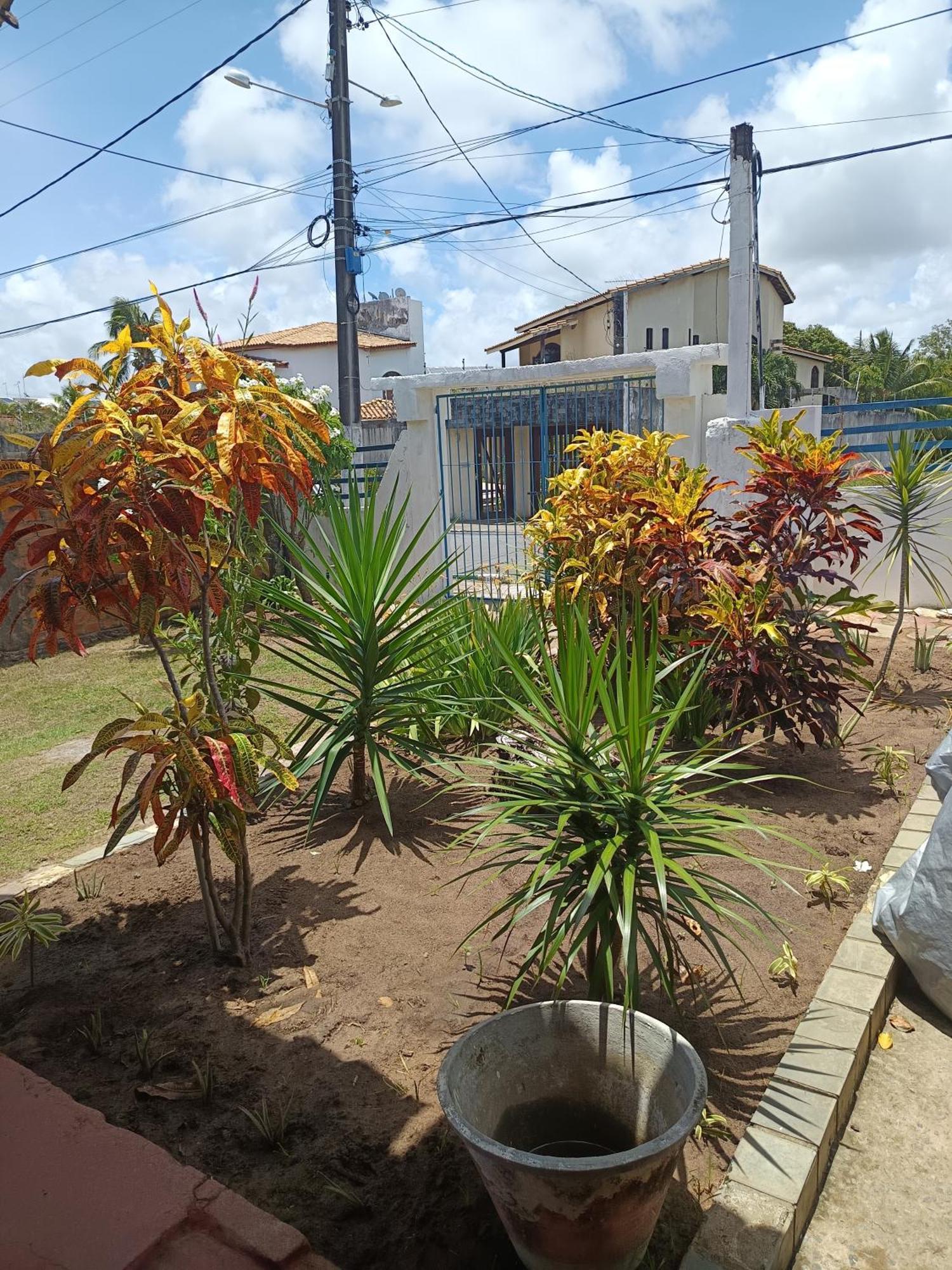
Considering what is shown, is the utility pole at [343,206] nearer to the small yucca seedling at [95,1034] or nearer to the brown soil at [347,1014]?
the brown soil at [347,1014]

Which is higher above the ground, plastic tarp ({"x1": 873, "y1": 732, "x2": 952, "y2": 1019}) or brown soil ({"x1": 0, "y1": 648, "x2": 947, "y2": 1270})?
plastic tarp ({"x1": 873, "y1": 732, "x2": 952, "y2": 1019})

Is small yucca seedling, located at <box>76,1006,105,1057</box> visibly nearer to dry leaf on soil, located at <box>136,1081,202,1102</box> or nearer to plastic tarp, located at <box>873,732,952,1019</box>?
dry leaf on soil, located at <box>136,1081,202,1102</box>

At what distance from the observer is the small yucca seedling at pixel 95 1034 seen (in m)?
2.34

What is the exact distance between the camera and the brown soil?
6.15ft

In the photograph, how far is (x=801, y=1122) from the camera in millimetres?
2025

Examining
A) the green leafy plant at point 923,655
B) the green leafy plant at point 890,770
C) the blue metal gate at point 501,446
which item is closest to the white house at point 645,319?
the blue metal gate at point 501,446

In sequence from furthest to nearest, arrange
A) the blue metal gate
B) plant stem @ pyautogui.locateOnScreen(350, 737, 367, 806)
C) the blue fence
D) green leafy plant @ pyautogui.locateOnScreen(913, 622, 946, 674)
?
1. the blue metal gate
2. the blue fence
3. green leafy plant @ pyautogui.locateOnScreen(913, 622, 946, 674)
4. plant stem @ pyautogui.locateOnScreen(350, 737, 367, 806)

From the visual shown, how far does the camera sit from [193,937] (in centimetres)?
292

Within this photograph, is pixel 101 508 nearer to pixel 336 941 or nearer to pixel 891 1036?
pixel 336 941

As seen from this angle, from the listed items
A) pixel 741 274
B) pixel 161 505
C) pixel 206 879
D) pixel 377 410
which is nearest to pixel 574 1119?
pixel 206 879

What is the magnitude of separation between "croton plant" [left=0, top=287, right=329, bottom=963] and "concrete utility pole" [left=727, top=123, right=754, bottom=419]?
232 inches

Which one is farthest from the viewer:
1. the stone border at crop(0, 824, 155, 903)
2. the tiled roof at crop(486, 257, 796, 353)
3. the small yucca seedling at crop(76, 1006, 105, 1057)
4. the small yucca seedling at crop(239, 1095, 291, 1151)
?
the tiled roof at crop(486, 257, 796, 353)

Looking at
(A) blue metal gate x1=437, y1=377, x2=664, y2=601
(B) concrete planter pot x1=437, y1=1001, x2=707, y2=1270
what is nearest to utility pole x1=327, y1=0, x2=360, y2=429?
(A) blue metal gate x1=437, y1=377, x2=664, y2=601

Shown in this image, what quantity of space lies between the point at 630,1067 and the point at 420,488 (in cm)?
814
